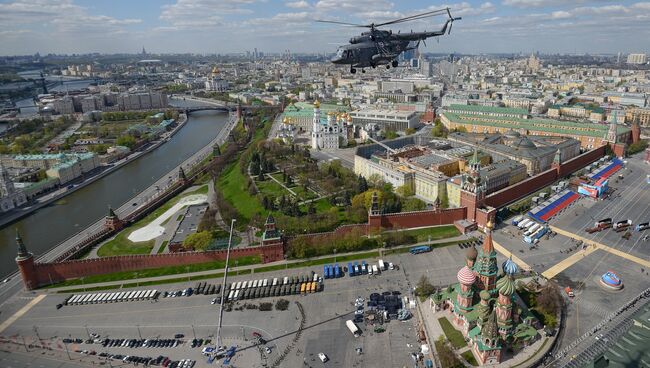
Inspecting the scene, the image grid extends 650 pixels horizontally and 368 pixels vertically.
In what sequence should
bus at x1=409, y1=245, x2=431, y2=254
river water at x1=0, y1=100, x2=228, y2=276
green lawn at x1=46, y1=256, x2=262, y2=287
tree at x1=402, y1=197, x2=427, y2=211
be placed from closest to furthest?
1. green lawn at x1=46, y1=256, x2=262, y2=287
2. bus at x1=409, y1=245, x2=431, y2=254
3. tree at x1=402, y1=197, x2=427, y2=211
4. river water at x1=0, y1=100, x2=228, y2=276

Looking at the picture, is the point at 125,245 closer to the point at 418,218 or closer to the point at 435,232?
the point at 418,218

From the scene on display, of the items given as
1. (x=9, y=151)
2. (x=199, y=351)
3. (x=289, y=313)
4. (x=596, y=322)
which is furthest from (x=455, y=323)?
(x=9, y=151)

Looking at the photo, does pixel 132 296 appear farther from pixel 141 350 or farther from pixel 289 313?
pixel 289 313

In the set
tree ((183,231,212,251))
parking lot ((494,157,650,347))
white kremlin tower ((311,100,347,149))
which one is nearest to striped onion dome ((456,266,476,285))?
parking lot ((494,157,650,347))

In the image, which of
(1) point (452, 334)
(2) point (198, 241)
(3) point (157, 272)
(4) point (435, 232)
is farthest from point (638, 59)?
(3) point (157, 272)

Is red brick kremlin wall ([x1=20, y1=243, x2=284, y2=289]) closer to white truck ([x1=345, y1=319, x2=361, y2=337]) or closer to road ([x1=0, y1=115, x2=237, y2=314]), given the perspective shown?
road ([x1=0, y1=115, x2=237, y2=314])

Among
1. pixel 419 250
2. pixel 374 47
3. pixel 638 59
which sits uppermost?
pixel 638 59

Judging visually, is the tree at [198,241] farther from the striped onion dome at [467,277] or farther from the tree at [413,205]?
the striped onion dome at [467,277]

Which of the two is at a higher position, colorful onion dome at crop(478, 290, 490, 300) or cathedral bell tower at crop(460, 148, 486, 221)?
cathedral bell tower at crop(460, 148, 486, 221)
